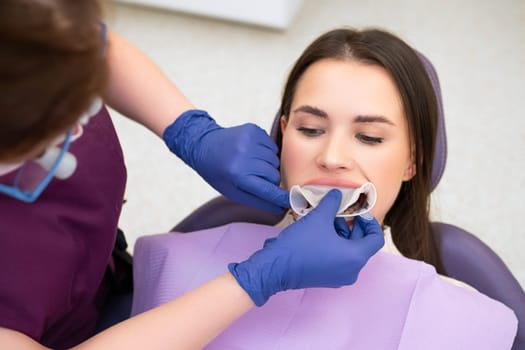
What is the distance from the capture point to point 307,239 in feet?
3.09

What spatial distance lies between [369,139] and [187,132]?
360 millimetres

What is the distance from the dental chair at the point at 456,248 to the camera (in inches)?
48.8

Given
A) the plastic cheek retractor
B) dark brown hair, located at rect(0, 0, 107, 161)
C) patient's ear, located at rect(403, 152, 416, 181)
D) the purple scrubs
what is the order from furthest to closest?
1. patient's ear, located at rect(403, 152, 416, 181)
2. the plastic cheek retractor
3. the purple scrubs
4. dark brown hair, located at rect(0, 0, 107, 161)

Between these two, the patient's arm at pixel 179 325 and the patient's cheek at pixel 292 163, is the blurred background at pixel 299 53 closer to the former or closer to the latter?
the patient's cheek at pixel 292 163

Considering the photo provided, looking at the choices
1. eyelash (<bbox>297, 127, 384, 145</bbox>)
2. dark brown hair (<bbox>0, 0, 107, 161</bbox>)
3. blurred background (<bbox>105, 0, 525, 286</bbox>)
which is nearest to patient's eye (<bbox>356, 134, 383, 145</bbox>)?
eyelash (<bbox>297, 127, 384, 145</bbox>)

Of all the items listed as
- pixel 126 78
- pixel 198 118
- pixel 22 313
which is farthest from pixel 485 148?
pixel 22 313

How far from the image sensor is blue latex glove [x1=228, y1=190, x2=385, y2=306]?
35.8 inches

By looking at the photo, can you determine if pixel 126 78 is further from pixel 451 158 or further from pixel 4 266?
pixel 451 158

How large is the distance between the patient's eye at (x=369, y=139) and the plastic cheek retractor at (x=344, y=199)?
0.08 metres

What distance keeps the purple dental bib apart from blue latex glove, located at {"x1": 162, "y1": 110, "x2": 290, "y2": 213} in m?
0.17

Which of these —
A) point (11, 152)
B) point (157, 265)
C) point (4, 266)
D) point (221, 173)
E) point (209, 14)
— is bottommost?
point (157, 265)

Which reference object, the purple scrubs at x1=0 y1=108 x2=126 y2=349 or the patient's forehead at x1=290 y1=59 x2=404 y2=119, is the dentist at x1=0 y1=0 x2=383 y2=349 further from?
the patient's forehead at x1=290 y1=59 x2=404 y2=119

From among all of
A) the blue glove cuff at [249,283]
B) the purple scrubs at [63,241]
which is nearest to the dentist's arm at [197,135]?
the purple scrubs at [63,241]

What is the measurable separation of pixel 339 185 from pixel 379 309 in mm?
257
